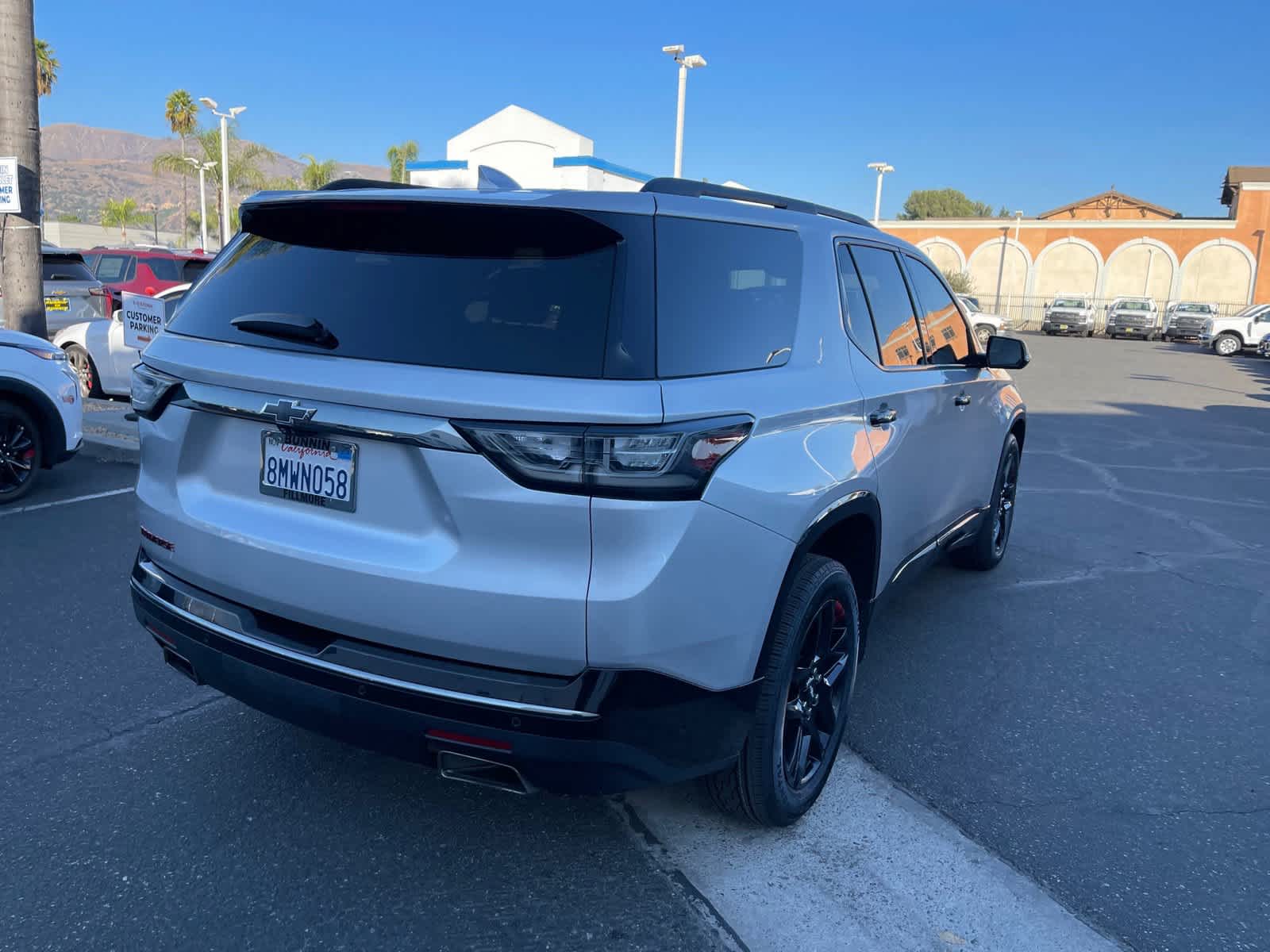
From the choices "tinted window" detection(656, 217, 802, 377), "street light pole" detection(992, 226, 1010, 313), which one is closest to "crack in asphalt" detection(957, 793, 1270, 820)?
"tinted window" detection(656, 217, 802, 377)

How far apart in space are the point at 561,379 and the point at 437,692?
79cm

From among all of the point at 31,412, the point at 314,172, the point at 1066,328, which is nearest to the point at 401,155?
the point at 314,172

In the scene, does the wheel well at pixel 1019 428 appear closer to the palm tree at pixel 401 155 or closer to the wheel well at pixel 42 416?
the wheel well at pixel 42 416

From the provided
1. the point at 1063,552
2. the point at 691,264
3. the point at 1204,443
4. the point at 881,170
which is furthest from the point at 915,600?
the point at 881,170

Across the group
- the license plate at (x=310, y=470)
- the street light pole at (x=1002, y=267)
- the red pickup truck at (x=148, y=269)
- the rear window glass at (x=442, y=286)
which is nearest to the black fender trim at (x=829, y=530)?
the rear window glass at (x=442, y=286)

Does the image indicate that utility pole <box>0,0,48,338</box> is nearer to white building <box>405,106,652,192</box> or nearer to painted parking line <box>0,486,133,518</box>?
A: painted parking line <box>0,486,133,518</box>

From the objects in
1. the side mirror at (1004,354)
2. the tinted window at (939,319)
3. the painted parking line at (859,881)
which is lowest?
the painted parking line at (859,881)

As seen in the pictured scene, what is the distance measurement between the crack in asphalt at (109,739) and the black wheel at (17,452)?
12.7 feet

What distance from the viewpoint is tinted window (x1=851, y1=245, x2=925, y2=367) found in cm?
374

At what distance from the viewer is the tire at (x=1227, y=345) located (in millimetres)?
35781

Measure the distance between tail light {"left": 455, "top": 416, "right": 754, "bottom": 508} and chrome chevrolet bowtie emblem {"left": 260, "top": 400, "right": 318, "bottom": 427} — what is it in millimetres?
421

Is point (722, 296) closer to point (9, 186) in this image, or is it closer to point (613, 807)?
point (613, 807)

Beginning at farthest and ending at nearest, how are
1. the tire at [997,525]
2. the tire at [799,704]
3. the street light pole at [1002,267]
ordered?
1. the street light pole at [1002,267]
2. the tire at [997,525]
3. the tire at [799,704]

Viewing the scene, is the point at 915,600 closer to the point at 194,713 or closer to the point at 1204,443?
the point at 194,713
